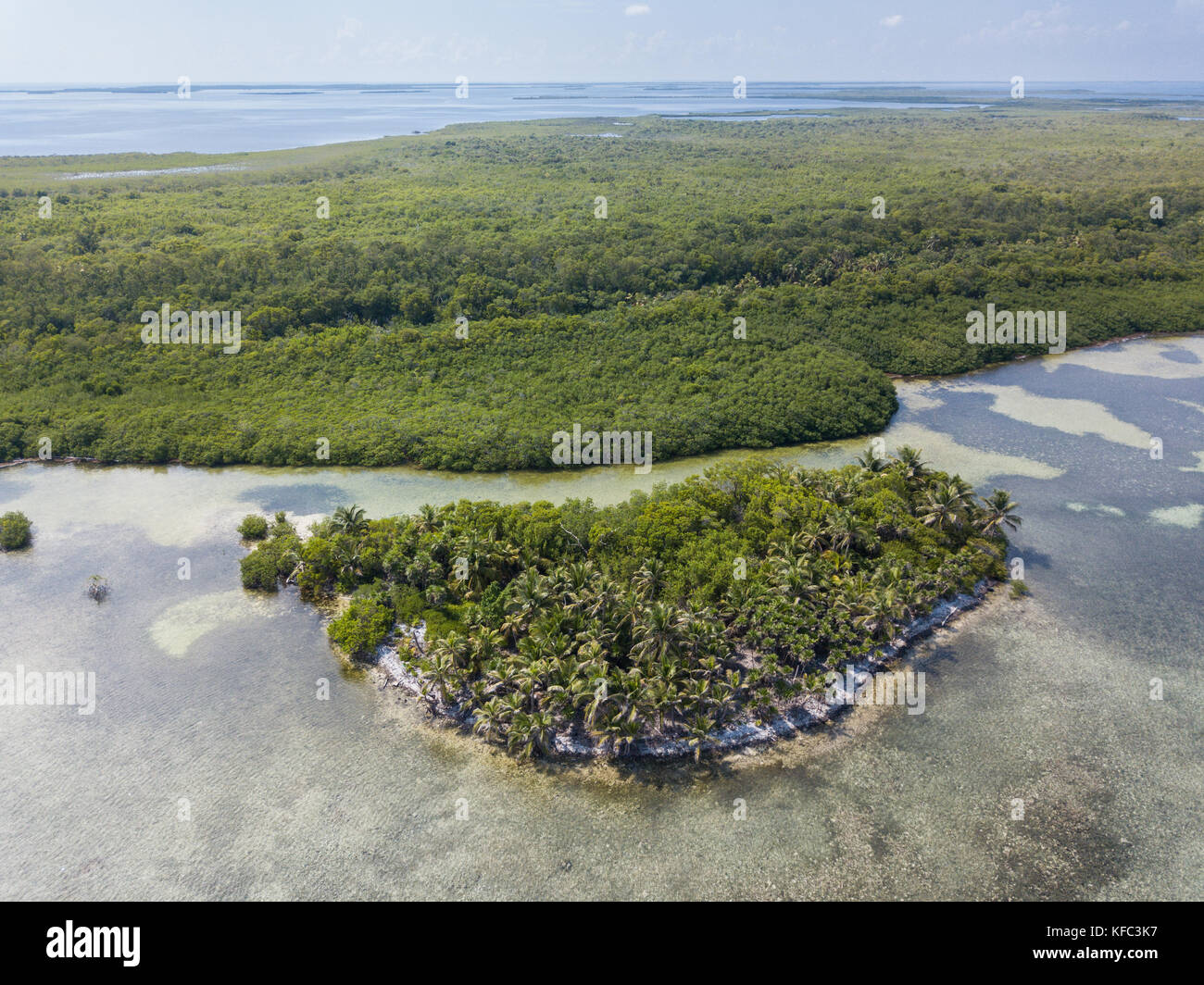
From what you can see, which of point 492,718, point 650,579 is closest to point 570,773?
point 492,718

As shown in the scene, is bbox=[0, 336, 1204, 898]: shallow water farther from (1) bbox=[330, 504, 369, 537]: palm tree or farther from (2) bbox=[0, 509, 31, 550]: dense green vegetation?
(1) bbox=[330, 504, 369, 537]: palm tree

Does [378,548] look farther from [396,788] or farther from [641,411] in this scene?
[641,411]

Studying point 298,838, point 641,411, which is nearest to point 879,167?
point 641,411

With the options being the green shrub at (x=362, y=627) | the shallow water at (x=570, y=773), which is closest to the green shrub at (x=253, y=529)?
the shallow water at (x=570, y=773)

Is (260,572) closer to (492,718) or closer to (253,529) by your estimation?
(253,529)

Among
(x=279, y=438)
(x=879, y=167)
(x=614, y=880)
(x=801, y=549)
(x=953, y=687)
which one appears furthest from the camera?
(x=879, y=167)

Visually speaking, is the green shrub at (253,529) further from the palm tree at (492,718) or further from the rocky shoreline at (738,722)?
the palm tree at (492,718)

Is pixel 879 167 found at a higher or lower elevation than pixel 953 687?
higher
